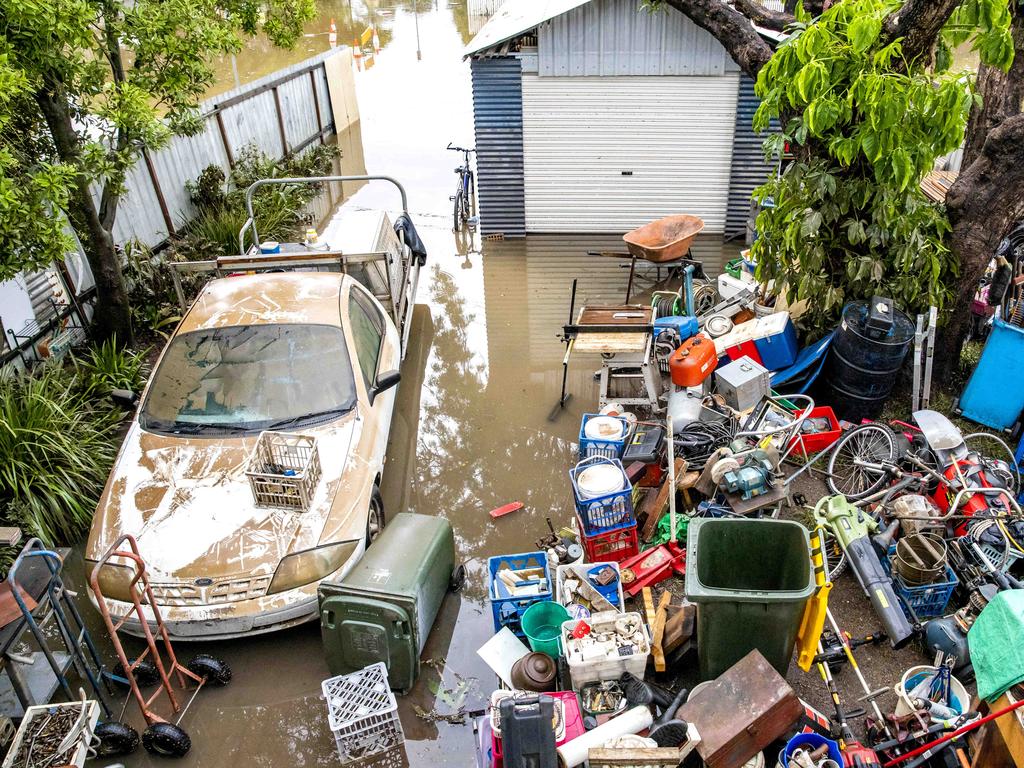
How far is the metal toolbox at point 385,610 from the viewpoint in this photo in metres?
4.73

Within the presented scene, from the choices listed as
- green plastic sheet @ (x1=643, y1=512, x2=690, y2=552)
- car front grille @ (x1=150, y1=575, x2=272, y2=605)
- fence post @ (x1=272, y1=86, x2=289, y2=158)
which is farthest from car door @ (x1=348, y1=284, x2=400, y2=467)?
fence post @ (x1=272, y1=86, x2=289, y2=158)

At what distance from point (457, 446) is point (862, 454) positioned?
3940 mm

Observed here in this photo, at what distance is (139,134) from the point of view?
7234 mm

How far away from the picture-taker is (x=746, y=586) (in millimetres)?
5012

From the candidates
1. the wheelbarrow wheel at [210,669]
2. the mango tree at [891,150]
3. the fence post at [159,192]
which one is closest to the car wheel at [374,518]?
the wheelbarrow wheel at [210,669]

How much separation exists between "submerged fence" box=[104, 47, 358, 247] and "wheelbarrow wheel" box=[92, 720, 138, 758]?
22.8ft

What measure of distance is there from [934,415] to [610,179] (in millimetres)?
6881

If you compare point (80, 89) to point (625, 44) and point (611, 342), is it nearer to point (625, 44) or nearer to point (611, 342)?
point (611, 342)

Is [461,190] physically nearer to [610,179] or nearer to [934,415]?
[610,179]

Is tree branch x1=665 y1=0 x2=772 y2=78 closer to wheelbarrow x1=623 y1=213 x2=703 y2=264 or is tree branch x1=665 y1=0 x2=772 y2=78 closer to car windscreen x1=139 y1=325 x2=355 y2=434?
wheelbarrow x1=623 y1=213 x2=703 y2=264

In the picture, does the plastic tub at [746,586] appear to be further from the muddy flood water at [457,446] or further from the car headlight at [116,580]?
the car headlight at [116,580]

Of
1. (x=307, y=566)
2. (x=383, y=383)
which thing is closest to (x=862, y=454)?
(x=383, y=383)

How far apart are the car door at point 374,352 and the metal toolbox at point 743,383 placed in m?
3.34

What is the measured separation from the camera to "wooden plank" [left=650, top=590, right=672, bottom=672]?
4.90m
